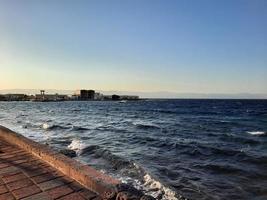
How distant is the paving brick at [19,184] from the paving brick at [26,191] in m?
0.13

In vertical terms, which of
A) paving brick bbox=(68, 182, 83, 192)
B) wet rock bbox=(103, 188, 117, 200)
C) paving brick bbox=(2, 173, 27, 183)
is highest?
wet rock bbox=(103, 188, 117, 200)

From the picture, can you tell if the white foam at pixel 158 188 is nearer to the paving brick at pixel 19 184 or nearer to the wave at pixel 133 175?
the wave at pixel 133 175

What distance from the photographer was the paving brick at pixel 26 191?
3.87m

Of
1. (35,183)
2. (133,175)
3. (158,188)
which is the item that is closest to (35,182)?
(35,183)

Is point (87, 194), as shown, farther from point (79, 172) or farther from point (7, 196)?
point (7, 196)

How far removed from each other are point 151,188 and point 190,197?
41.9 inches

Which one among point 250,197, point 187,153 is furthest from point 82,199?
point 187,153

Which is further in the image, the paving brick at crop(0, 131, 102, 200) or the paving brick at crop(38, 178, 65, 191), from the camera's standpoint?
the paving brick at crop(38, 178, 65, 191)

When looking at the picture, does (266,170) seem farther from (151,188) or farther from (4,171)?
(4,171)

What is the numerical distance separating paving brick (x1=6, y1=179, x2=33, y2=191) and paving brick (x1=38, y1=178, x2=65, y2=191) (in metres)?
0.25

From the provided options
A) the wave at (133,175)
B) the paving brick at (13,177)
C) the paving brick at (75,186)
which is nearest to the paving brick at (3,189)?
the paving brick at (13,177)

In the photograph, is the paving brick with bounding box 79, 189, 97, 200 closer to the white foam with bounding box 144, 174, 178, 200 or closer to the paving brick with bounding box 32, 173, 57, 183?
the paving brick with bounding box 32, 173, 57, 183

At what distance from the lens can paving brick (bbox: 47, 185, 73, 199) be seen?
149 inches

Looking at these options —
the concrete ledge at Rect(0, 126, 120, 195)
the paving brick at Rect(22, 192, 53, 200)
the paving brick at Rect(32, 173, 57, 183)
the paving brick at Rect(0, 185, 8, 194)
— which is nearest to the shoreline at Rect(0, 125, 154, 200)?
the concrete ledge at Rect(0, 126, 120, 195)
